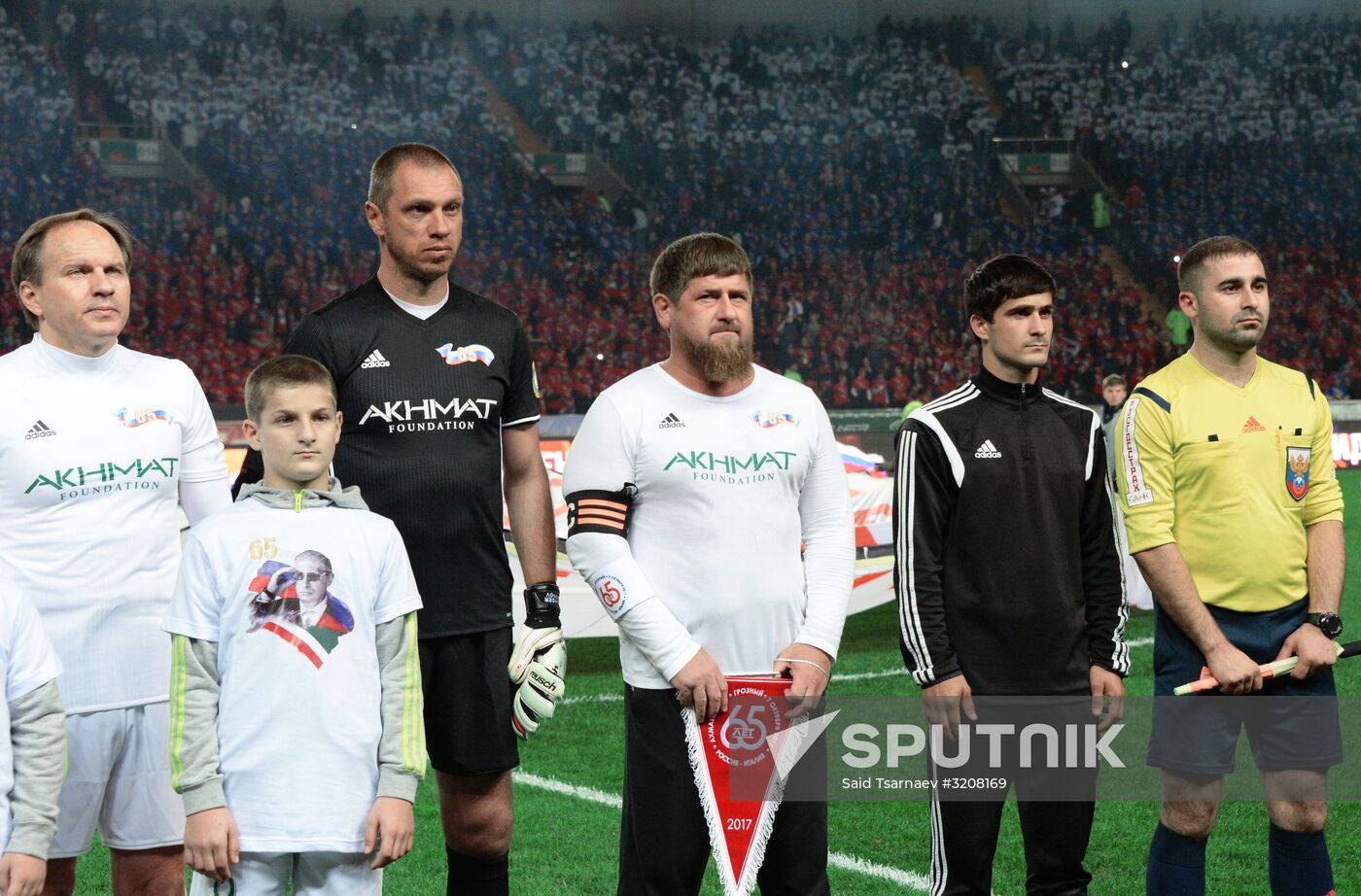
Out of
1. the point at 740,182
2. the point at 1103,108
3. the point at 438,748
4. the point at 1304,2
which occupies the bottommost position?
the point at 438,748

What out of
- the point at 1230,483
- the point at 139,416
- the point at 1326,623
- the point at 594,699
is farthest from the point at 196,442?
the point at 594,699

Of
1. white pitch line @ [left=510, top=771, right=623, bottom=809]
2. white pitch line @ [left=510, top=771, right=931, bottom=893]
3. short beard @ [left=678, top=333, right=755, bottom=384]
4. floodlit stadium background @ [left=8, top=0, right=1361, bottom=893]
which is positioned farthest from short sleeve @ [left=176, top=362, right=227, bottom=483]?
floodlit stadium background @ [left=8, top=0, right=1361, bottom=893]

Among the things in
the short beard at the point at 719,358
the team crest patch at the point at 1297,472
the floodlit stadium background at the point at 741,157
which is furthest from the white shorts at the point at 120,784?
the floodlit stadium background at the point at 741,157

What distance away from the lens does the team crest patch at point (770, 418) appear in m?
3.25

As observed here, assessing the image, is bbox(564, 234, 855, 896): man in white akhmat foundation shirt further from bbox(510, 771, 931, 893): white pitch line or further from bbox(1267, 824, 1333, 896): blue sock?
bbox(510, 771, 931, 893): white pitch line

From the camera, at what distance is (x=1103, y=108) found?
88.5 ft

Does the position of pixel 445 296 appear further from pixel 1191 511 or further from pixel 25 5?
pixel 25 5

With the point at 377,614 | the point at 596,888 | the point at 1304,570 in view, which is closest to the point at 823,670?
the point at 377,614

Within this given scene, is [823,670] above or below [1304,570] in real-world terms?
below

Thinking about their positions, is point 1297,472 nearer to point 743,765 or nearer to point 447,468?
point 743,765

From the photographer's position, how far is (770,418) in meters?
3.26

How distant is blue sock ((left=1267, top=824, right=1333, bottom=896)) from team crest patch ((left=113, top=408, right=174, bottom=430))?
306 cm

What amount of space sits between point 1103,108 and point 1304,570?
25.1 meters

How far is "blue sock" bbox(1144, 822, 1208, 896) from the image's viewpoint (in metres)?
3.72
